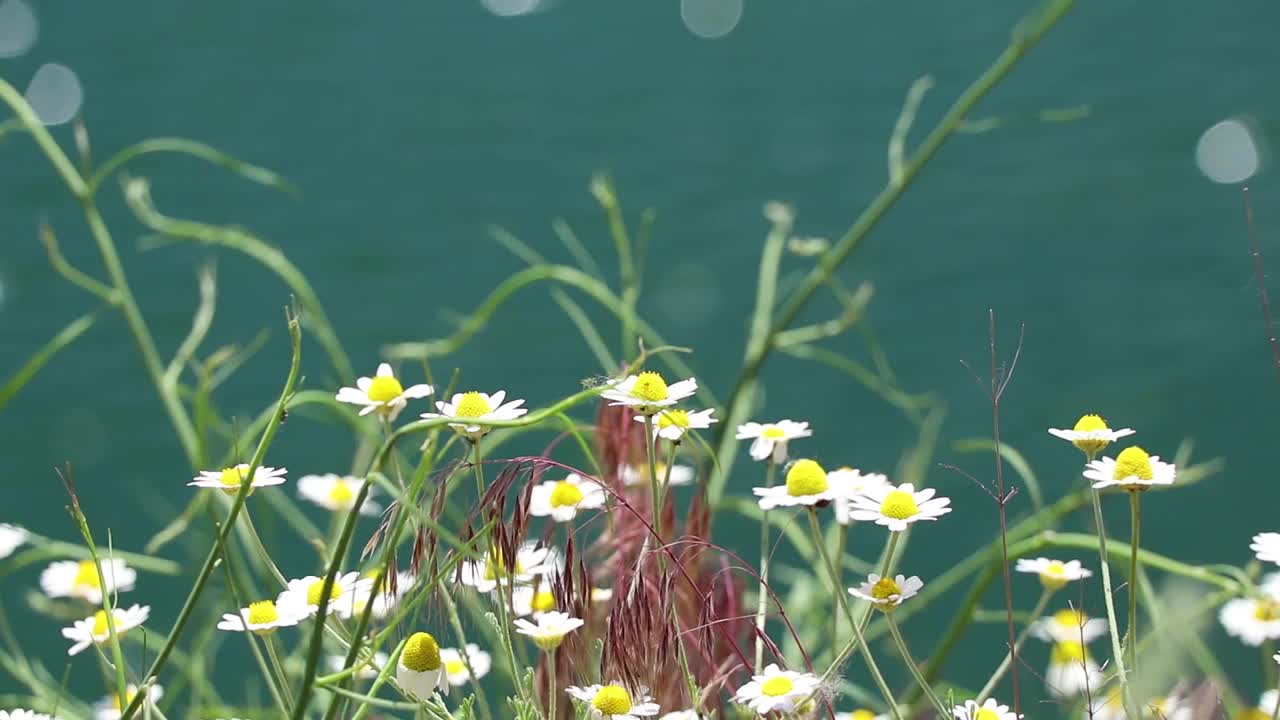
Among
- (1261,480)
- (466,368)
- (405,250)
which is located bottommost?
(1261,480)

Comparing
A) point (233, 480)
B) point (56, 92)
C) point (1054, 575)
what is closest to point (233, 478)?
point (233, 480)

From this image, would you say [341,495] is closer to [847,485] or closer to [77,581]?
[77,581]

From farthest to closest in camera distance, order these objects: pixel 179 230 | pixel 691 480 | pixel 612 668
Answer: pixel 179 230 < pixel 691 480 < pixel 612 668

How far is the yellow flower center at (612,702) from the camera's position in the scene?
1.37 ft

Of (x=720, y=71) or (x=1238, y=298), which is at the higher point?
(x=720, y=71)

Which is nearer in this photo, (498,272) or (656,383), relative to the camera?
(656,383)

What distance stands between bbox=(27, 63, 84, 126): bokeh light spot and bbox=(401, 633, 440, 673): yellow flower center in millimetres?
1172

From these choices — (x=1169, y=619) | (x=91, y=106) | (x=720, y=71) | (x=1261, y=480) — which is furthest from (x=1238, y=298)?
(x=91, y=106)

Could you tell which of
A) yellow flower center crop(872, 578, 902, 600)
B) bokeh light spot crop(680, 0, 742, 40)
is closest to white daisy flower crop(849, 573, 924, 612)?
yellow flower center crop(872, 578, 902, 600)

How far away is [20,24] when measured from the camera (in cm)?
146

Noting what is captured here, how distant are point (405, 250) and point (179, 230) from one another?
1.80 feet

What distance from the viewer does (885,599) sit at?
45 cm

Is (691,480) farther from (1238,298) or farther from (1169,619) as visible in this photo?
(1238,298)

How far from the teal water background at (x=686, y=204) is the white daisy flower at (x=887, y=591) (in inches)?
32.8
